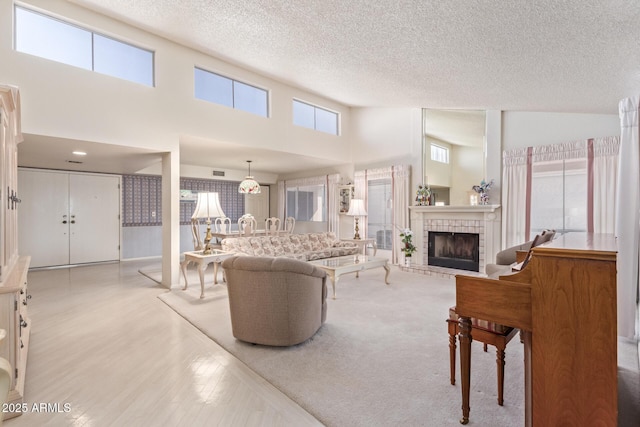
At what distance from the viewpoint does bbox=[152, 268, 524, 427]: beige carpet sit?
70.6 inches

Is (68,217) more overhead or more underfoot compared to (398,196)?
more underfoot

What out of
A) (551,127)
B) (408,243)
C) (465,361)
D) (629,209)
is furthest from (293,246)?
(551,127)

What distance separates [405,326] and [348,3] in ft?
9.93

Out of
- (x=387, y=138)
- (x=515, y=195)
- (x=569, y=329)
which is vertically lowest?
(x=569, y=329)

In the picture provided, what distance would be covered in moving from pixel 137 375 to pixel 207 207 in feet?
7.70

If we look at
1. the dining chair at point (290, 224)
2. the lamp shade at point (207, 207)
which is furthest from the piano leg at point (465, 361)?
the dining chair at point (290, 224)

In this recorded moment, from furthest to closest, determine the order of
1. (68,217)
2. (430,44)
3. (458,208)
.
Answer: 1. (68,217)
2. (458,208)
3. (430,44)

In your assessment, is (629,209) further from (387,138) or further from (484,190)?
(387,138)

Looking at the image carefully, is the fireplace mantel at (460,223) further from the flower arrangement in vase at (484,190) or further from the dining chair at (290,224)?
the dining chair at (290,224)

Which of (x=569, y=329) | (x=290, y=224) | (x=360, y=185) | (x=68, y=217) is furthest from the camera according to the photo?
(x=290, y=224)

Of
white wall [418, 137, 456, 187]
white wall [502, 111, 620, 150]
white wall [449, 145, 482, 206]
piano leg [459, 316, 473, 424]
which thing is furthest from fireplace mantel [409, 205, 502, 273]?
piano leg [459, 316, 473, 424]

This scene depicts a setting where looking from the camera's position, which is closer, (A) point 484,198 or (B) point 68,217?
(A) point 484,198

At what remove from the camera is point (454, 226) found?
5.83 m

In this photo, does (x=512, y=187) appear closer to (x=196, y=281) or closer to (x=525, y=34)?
(x=525, y=34)
